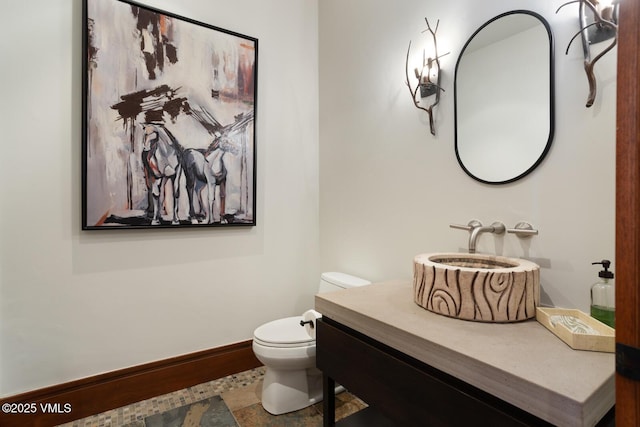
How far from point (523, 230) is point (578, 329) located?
0.46 metres

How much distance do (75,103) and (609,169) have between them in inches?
91.2

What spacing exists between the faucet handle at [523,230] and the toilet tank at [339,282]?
0.87m

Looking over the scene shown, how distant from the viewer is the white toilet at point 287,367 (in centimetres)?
161

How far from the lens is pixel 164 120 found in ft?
6.03

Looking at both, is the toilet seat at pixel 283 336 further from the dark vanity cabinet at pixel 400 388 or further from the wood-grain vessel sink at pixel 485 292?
the wood-grain vessel sink at pixel 485 292

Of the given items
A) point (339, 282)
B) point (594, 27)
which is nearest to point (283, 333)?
point (339, 282)

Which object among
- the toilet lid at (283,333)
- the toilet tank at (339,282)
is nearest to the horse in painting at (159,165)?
the toilet lid at (283,333)

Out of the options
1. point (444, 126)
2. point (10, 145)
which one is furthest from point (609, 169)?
point (10, 145)

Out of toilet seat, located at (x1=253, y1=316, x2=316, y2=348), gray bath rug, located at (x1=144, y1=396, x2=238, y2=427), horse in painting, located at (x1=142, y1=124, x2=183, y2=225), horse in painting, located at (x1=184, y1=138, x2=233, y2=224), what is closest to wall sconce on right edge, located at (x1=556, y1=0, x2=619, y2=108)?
toilet seat, located at (x1=253, y1=316, x2=316, y2=348)

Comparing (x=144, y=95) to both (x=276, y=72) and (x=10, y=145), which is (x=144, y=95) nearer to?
(x=10, y=145)

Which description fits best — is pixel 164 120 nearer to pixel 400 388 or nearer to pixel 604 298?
pixel 400 388

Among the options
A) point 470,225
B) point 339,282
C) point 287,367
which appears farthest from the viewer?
point 339,282

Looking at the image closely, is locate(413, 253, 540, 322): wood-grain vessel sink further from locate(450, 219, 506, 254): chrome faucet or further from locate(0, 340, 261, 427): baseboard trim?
locate(0, 340, 261, 427): baseboard trim

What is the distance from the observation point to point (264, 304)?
221cm
